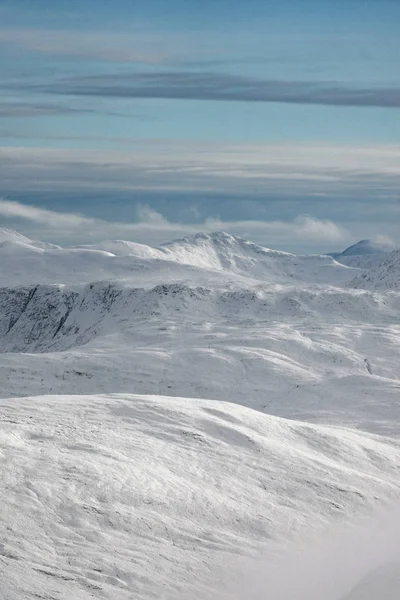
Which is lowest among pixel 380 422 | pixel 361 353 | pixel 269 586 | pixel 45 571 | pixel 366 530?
pixel 361 353

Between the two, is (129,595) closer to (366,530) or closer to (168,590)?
(168,590)

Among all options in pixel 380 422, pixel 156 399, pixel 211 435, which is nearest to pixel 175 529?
pixel 211 435

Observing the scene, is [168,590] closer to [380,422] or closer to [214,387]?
[380,422]

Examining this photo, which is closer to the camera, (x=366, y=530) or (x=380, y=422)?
(x=366, y=530)

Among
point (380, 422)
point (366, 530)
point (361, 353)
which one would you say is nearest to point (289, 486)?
point (366, 530)

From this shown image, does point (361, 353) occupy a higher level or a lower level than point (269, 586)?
lower

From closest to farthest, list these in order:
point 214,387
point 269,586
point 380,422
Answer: point 269,586, point 380,422, point 214,387

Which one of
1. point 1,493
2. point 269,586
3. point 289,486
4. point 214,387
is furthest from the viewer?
point 214,387
